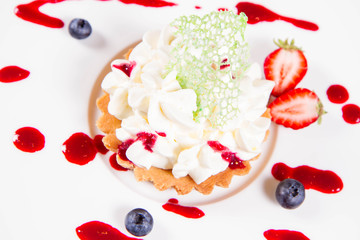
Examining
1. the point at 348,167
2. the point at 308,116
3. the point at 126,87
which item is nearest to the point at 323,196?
the point at 348,167

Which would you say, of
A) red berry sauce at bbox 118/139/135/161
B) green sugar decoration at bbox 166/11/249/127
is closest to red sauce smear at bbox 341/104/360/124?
green sugar decoration at bbox 166/11/249/127

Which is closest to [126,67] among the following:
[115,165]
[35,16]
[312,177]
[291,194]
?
[115,165]

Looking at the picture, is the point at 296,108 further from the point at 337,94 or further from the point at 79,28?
the point at 79,28

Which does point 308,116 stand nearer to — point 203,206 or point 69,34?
point 203,206

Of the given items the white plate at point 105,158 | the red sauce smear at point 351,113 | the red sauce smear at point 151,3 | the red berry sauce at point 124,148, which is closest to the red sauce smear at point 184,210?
the white plate at point 105,158

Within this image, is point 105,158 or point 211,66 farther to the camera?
point 105,158

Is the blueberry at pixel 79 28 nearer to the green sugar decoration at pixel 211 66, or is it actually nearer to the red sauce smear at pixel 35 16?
the red sauce smear at pixel 35 16

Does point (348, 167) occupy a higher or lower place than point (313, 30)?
lower
